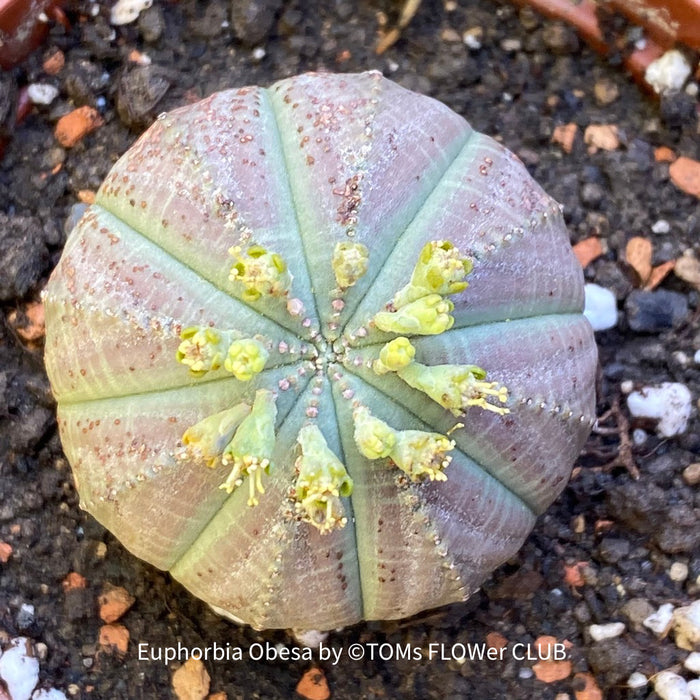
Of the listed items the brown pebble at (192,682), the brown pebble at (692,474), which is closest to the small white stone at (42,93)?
the brown pebble at (192,682)

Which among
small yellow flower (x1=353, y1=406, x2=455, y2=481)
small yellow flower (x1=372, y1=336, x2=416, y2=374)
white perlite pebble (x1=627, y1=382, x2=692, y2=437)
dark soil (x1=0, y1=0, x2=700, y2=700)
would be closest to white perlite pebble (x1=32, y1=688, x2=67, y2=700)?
dark soil (x1=0, y1=0, x2=700, y2=700)

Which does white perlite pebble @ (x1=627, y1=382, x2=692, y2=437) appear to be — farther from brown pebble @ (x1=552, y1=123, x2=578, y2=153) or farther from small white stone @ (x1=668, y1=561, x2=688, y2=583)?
brown pebble @ (x1=552, y1=123, x2=578, y2=153)

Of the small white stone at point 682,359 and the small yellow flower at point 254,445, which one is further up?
the small yellow flower at point 254,445

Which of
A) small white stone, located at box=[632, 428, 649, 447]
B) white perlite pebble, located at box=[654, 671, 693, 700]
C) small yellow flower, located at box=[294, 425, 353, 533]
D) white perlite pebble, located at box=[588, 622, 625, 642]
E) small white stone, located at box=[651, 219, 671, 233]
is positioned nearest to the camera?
small yellow flower, located at box=[294, 425, 353, 533]

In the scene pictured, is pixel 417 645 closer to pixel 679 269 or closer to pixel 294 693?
pixel 294 693

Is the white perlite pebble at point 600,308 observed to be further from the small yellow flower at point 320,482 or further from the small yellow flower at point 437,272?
the small yellow flower at point 320,482

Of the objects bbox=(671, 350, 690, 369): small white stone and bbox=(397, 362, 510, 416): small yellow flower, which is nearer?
bbox=(397, 362, 510, 416): small yellow flower
